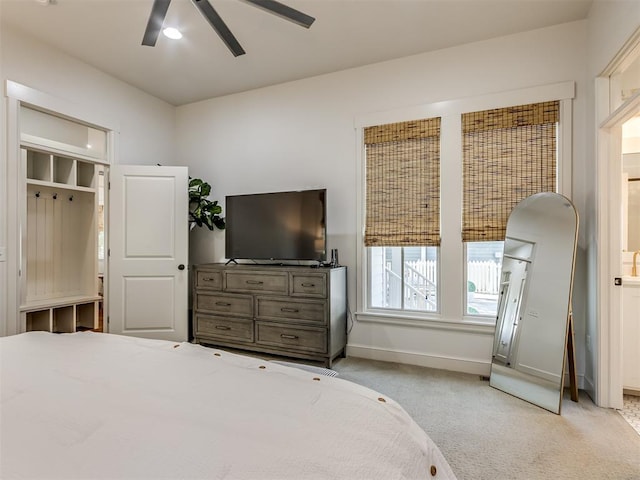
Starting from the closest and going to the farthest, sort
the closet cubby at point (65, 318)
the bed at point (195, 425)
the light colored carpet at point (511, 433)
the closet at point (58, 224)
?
the bed at point (195, 425) → the light colored carpet at point (511, 433) → the closet at point (58, 224) → the closet cubby at point (65, 318)

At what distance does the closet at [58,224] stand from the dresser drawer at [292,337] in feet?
6.98

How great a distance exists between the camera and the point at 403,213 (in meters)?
3.38

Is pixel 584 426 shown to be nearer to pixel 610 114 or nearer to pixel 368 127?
pixel 610 114

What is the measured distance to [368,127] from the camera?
3520 mm

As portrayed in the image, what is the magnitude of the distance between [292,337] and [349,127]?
2.18 m

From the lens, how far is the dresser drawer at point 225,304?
3535mm

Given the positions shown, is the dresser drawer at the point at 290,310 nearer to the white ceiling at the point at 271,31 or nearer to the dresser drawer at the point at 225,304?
the dresser drawer at the point at 225,304

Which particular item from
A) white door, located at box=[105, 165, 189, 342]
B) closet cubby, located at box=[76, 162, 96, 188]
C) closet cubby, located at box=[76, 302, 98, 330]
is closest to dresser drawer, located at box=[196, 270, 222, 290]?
white door, located at box=[105, 165, 189, 342]

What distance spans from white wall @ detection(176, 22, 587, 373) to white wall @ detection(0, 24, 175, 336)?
295 mm

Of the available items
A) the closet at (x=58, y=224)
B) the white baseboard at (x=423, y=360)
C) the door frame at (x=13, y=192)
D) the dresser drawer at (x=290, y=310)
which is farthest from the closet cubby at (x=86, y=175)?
the white baseboard at (x=423, y=360)

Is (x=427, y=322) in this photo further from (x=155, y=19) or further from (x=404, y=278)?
(x=155, y=19)

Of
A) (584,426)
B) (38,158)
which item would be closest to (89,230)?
(38,158)

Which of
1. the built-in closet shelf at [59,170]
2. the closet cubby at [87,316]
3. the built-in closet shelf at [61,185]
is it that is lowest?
the closet cubby at [87,316]

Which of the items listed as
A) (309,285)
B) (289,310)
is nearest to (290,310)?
(289,310)
